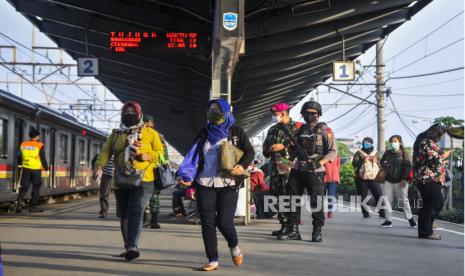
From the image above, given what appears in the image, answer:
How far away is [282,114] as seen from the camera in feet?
30.1

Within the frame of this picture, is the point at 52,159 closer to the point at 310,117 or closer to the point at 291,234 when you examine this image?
the point at 291,234

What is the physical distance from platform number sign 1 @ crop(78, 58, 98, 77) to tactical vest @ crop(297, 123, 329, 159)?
32.0 ft

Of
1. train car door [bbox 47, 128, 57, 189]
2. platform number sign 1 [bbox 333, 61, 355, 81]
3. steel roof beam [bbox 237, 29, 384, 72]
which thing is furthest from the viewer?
steel roof beam [bbox 237, 29, 384, 72]

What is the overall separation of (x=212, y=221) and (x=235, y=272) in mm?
534

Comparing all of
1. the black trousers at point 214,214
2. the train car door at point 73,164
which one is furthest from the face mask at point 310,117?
the train car door at point 73,164

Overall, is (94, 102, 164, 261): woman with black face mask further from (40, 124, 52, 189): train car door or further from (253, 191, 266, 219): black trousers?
(40, 124, 52, 189): train car door

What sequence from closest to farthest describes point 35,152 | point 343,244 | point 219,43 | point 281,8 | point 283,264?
point 283,264 < point 343,244 < point 219,43 < point 35,152 < point 281,8

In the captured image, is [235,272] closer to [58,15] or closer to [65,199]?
[58,15]

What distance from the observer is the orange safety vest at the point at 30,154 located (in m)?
13.9

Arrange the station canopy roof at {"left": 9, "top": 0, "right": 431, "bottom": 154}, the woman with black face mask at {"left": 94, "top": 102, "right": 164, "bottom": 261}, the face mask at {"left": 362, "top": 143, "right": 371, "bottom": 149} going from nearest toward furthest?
the woman with black face mask at {"left": 94, "top": 102, "right": 164, "bottom": 261} → the face mask at {"left": 362, "top": 143, "right": 371, "bottom": 149} → the station canopy roof at {"left": 9, "top": 0, "right": 431, "bottom": 154}

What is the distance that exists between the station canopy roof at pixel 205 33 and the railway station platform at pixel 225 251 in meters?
4.98

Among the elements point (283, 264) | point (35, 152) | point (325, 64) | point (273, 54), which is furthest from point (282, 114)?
point (325, 64)

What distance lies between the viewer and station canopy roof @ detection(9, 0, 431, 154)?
15.1m

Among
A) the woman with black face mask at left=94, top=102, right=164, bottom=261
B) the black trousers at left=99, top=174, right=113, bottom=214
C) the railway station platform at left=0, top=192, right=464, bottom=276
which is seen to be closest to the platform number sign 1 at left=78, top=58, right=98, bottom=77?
the black trousers at left=99, top=174, right=113, bottom=214
